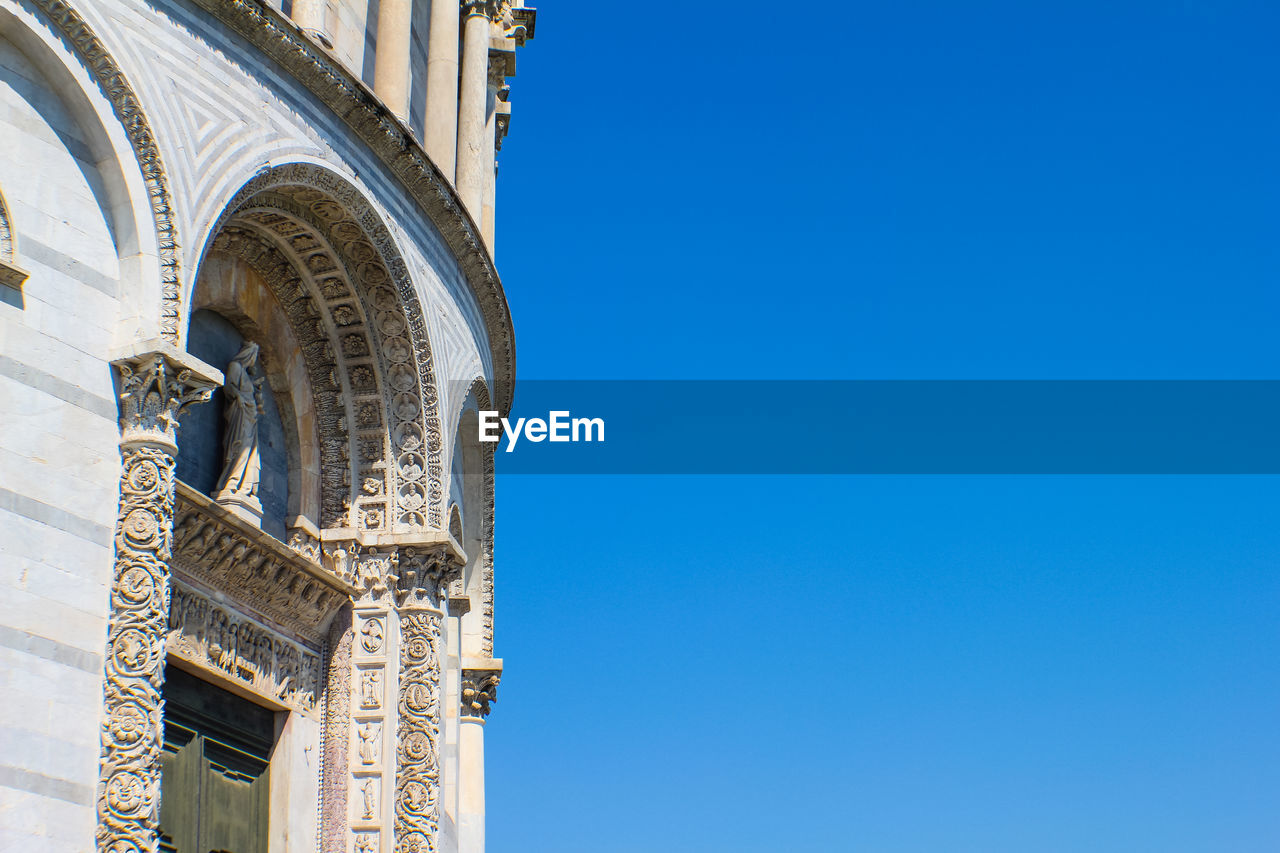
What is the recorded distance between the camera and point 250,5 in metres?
16.6

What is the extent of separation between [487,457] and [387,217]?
6137mm

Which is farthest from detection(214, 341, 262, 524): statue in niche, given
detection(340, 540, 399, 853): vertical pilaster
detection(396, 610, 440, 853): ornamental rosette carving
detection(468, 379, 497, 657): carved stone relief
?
detection(468, 379, 497, 657): carved stone relief

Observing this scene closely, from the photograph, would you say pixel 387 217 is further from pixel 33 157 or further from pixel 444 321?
pixel 33 157

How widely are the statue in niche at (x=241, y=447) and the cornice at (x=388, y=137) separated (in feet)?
9.46

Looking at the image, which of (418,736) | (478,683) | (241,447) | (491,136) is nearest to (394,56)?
(241,447)

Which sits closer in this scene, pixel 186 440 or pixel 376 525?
pixel 186 440

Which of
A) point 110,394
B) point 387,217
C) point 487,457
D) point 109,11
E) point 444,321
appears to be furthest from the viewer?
point 487,457

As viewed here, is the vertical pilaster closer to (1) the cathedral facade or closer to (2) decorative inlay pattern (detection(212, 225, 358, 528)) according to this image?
(1) the cathedral facade

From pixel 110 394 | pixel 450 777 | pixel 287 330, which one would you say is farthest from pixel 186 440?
pixel 450 777

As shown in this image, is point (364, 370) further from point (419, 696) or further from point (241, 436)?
point (419, 696)

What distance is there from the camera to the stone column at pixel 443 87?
70.7ft

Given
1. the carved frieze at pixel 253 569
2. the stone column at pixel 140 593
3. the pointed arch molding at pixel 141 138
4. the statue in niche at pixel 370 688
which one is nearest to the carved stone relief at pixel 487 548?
the carved frieze at pixel 253 569

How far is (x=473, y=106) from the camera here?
23.8 metres

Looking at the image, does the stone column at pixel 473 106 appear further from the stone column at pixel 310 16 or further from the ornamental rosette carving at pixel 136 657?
the ornamental rosette carving at pixel 136 657
